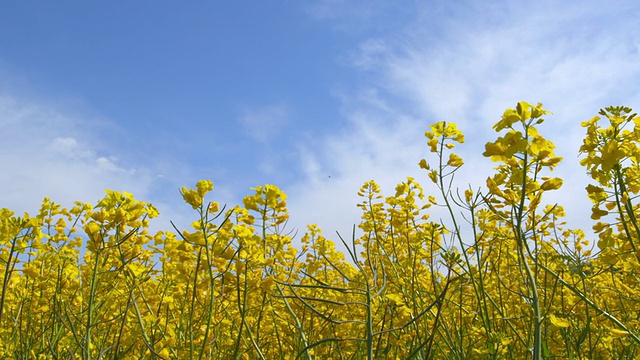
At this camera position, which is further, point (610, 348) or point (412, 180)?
point (412, 180)

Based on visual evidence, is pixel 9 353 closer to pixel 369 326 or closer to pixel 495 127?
pixel 369 326

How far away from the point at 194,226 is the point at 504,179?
55.7 inches

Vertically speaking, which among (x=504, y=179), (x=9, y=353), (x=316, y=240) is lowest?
(x=9, y=353)

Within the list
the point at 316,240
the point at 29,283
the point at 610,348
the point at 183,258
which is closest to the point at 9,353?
the point at 29,283

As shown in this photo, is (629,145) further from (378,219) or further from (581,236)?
(581,236)

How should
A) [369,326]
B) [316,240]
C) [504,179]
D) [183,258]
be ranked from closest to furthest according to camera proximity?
[369,326] < [183,258] < [504,179] < [316,240]

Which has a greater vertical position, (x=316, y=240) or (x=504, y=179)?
(x=316, y=240)

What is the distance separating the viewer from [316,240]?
527 cm

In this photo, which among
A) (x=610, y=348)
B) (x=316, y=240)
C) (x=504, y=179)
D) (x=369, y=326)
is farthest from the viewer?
(x=316, y=240)

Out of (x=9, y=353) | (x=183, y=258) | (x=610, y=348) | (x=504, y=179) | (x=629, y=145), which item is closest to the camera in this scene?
(x=629, y=145)

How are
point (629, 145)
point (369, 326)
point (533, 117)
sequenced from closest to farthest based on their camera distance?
point (369, 326)
point (533, 117)
point (629, 145)

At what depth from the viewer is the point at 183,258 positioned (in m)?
2.09

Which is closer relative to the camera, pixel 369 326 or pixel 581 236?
pixel 369 326

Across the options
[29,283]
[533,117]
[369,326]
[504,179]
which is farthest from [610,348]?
[29,283]
